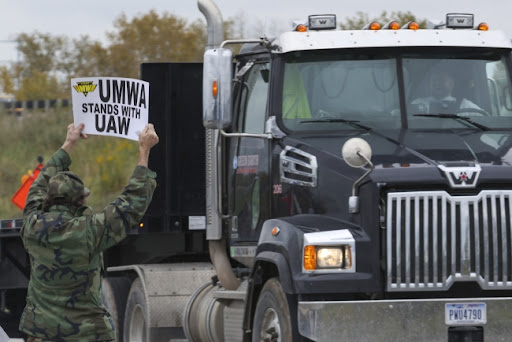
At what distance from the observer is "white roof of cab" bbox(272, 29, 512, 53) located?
10039 mm

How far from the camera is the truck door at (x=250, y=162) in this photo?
1020 centimetres

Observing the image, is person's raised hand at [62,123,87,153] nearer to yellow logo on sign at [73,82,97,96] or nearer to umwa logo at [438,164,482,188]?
yellow logo on sign at [73,82,97,96]

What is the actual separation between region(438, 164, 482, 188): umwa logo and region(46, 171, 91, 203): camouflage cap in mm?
2352

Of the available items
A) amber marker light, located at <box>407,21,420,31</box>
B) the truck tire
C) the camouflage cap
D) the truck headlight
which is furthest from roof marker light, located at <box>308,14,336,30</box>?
the truck tire

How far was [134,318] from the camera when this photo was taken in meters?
13.0

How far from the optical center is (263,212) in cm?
1021

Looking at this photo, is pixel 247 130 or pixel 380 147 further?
pixel 247 130

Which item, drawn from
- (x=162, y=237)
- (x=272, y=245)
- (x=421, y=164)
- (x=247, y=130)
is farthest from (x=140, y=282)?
(x=421, y=164)

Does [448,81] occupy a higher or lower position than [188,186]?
higher

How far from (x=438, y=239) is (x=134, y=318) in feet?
16.3

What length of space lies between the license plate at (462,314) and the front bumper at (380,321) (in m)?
0.04

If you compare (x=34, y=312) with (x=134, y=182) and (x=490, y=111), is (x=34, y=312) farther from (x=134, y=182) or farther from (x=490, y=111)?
(x=490, y=111)

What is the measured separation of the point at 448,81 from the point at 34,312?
3725 millimetres

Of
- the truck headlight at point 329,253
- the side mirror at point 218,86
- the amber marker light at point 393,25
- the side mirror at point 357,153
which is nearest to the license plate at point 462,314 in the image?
the truck headlight at point 329,253
